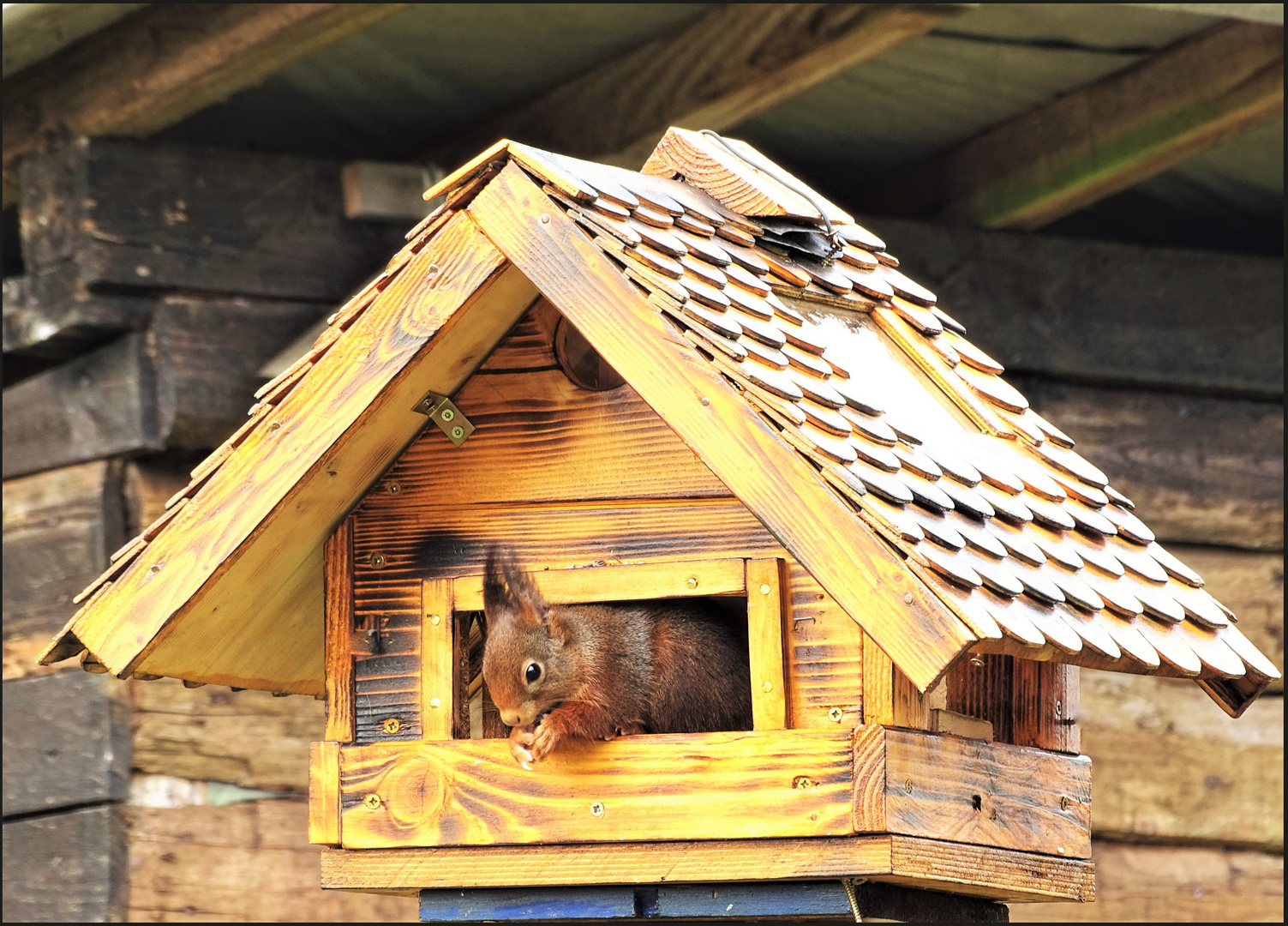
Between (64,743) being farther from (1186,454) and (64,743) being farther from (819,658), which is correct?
(1186,454)

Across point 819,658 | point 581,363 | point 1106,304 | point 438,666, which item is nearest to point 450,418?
point 581,363

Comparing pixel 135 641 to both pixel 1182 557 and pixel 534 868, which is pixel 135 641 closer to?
pixel 534 868

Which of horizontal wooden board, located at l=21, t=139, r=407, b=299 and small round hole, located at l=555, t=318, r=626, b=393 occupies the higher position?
horizontal wooden board, located at l=21, t=139, r=407, b=299

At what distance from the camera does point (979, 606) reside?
82.4 inches

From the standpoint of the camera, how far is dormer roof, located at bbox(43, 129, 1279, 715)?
2178mm

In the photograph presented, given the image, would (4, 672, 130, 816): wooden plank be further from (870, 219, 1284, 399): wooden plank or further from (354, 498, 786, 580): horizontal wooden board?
(870, 219, 1284, 399): wooden plank

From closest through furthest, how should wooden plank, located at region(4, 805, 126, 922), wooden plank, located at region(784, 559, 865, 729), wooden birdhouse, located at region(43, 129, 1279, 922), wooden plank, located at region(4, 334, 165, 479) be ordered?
1. wooden birdhouse, located at region(43, 129, 1279, 922)
2. wooden plank, located at region(784, 559, 865, 729)
3. wooden plank, located at region(4, 805, 126, 922)
4. wooden plank, located at region(4, 334, 165, 479)

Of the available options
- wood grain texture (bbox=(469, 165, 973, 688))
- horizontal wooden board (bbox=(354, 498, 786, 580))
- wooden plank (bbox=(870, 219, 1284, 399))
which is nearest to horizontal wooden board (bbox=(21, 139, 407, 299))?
wooden plank (bbox=(870, 219, 1284, 399))

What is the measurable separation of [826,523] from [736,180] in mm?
738

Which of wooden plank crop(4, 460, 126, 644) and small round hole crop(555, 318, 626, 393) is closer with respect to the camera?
small round hole crop(555, 318, 626, 393)

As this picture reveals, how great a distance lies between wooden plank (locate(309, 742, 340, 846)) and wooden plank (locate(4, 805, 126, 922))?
5.35 feet

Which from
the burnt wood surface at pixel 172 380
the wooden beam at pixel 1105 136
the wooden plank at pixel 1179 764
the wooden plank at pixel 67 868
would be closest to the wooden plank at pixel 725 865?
the wooden plank at pixel 67 868

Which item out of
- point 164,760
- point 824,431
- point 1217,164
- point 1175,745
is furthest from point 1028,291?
point 824,431

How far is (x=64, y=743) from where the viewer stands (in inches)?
164
